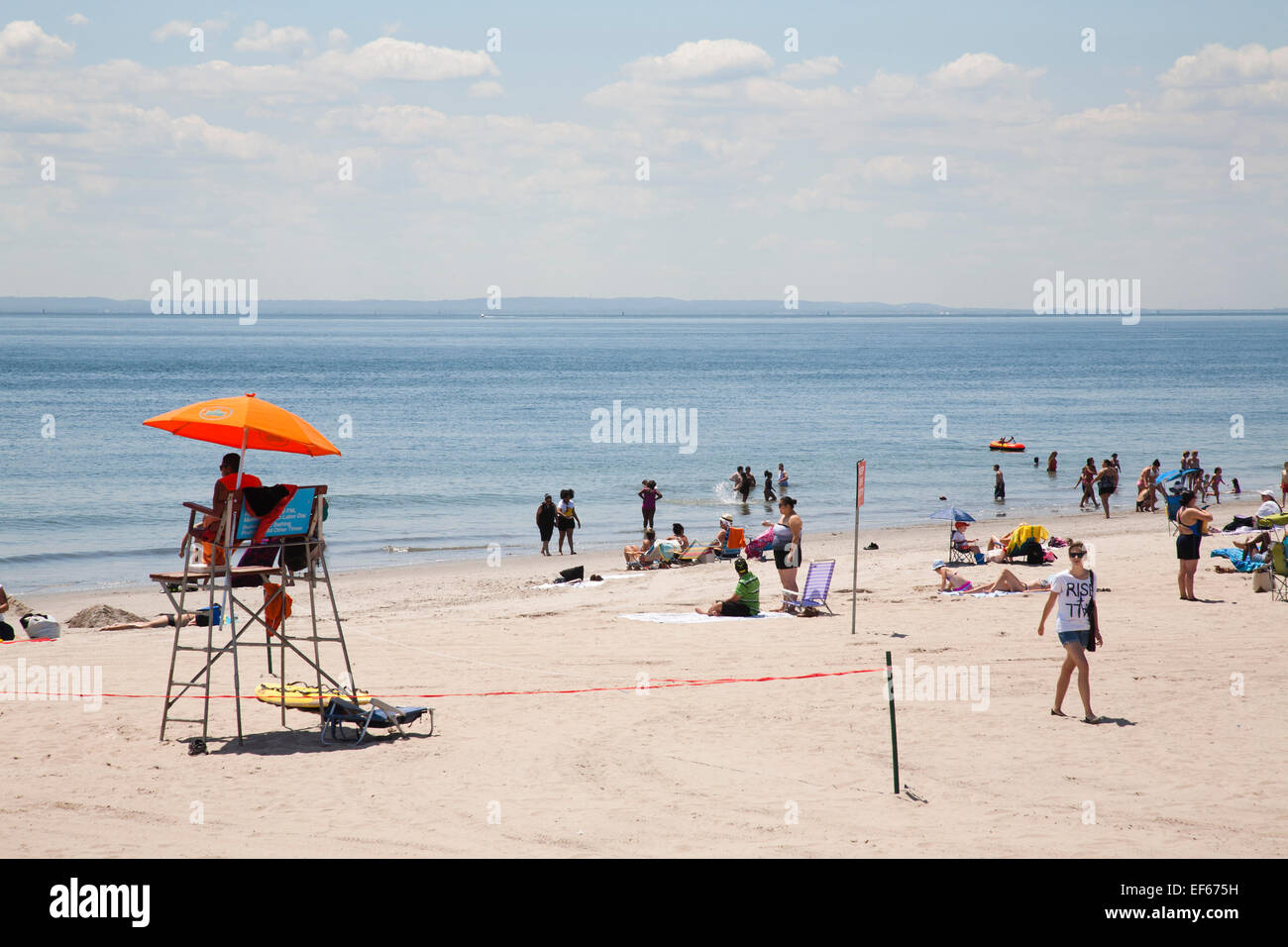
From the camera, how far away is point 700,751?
891 centimetres

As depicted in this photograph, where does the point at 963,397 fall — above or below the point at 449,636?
above

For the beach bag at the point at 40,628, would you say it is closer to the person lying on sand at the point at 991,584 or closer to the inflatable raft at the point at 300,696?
the inflatable raft at the point at 300,696

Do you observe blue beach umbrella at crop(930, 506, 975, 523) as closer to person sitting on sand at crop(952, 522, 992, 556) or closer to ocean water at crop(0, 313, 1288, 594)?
person sitting on sand at crop(952, 522, 992, 556)

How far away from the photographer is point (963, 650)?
1245 centimetres

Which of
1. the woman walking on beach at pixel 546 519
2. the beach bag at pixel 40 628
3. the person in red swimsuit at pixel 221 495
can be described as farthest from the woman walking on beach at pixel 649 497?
the person in red swimsuit at pixel 221 495

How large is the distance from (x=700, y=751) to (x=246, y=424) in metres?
4.35

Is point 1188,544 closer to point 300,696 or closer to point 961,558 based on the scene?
point 961,558

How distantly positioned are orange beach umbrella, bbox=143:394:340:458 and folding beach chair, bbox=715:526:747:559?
1356 centimetres

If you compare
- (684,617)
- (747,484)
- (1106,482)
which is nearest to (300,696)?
(684,617)

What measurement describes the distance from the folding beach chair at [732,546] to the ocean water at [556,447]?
20.4 ft

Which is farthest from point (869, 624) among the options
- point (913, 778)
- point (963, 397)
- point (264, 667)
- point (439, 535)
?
point (963, 397)
